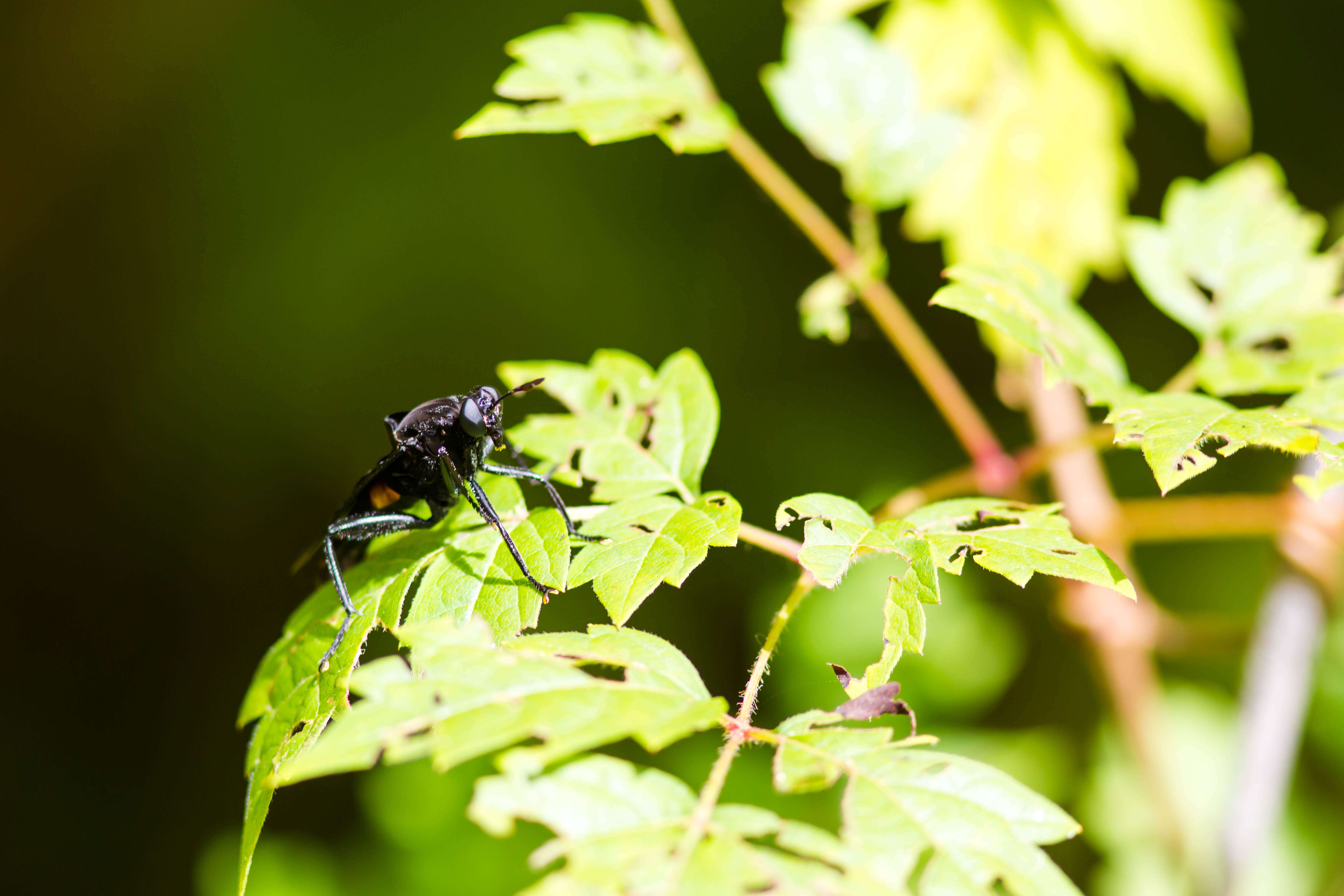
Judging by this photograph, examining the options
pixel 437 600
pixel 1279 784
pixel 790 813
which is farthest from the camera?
pixel 790 813

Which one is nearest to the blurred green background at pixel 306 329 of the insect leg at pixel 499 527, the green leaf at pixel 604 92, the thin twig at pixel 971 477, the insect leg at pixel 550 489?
the thin twig at pixel 971 477

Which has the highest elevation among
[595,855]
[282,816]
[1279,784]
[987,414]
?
[595,855]

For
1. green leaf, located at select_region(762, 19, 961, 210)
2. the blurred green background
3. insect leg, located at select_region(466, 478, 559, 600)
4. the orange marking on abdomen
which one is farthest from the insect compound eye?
the blurred green background

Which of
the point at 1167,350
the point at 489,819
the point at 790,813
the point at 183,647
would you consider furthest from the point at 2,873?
the point at 1167,350

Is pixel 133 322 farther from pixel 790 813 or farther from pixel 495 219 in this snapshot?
pixel 790 813

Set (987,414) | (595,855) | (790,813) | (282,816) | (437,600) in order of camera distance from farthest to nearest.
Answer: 1. (987,414)
2. (282,816)
3. (790,813)
4. (437,600)
5. (595,855)
